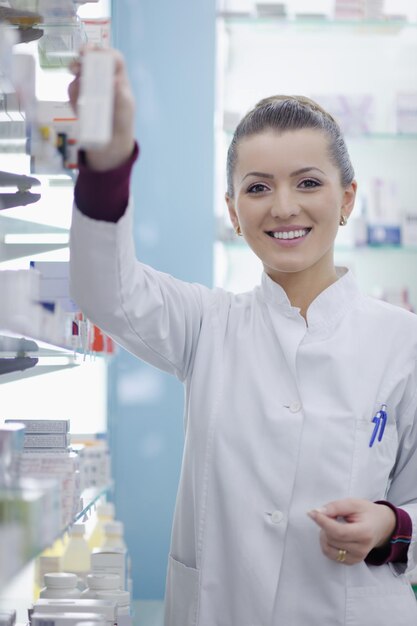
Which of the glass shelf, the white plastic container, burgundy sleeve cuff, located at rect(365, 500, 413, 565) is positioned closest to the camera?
burgundy sleeve cuff, located at rect(365, 500, 413, 565)

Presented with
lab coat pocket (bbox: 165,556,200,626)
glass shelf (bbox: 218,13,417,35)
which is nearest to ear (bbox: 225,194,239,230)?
lab coat pocket (bbox: 165,556,200,626)

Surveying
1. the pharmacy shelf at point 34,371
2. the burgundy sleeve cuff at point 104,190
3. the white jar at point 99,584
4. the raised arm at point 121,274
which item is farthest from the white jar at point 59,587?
the burgundy sleeve cuff at point 104,190

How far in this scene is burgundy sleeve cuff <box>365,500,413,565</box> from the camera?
1.66 meters

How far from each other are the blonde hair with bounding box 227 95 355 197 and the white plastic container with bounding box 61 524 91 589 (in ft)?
3.49

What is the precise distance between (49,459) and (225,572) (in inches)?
15.8

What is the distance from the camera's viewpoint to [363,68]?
4387mm

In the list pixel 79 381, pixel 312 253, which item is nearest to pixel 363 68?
pixel 79 381

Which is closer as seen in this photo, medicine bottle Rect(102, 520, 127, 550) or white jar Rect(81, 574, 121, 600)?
white jar Rect(81, 574, 121, 600)

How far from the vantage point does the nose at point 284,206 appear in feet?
5.53

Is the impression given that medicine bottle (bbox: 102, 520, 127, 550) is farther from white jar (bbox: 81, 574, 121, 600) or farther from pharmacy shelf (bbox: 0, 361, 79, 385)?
pharmacy shelf (bbox: 0, 361, 79, 385)

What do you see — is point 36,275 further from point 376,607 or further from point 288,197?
point 376,607

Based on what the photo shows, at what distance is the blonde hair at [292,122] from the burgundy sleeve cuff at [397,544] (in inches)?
26.5

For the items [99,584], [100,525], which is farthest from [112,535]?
[99,584]

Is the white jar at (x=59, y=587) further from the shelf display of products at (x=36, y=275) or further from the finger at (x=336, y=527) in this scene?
the finger at (x=336, y=527)
